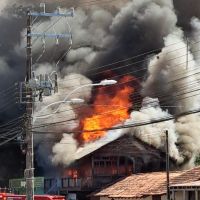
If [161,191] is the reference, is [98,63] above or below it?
above

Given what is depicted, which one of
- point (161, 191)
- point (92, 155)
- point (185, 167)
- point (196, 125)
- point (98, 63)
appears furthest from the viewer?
point (98, 63)

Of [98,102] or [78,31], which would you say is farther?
[78,31]

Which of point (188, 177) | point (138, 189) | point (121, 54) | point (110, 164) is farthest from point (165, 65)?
point (188, 177)

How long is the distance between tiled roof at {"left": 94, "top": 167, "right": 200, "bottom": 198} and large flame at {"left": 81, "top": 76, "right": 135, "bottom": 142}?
10.4 metres

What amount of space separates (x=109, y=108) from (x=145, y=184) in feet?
70.1

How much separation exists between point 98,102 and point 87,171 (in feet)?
46.1

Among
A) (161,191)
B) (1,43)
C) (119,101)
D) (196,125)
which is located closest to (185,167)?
(196,125)

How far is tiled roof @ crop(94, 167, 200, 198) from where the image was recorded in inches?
1554

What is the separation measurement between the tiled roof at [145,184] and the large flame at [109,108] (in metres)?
10.4

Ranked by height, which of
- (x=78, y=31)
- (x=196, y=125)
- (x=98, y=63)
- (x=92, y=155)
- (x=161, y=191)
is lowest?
(x=161, y=191)

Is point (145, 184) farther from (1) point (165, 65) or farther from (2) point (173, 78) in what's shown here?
(1) point (165, 65)

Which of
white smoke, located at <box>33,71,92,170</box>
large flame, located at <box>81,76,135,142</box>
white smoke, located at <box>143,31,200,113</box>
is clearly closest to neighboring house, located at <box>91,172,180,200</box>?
large flame, located at <box>81,76,135,142</box>

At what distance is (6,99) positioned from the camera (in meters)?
71.3

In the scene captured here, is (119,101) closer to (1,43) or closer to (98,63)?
(98,63)
